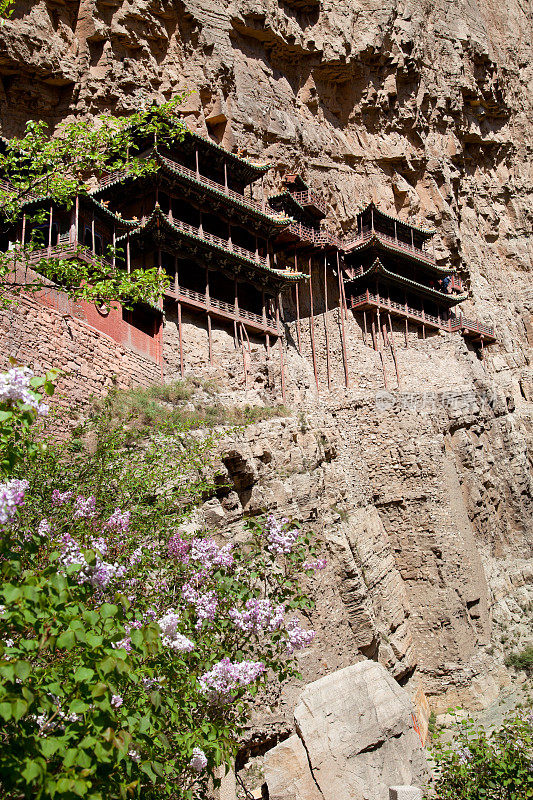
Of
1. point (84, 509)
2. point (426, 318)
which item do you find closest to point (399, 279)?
point (426, 318)

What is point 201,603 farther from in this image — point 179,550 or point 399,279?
point 399,279

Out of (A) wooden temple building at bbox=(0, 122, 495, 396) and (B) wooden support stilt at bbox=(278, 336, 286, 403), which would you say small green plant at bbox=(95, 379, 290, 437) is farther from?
(B) wooden support stilt at bbox=(278, 336, 286, 403)

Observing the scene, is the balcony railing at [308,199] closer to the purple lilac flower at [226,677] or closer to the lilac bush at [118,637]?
the lilac bush at [118,637]

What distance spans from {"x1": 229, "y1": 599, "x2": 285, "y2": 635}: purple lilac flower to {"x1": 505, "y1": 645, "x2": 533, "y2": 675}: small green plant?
18.4m

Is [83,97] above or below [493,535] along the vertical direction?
above

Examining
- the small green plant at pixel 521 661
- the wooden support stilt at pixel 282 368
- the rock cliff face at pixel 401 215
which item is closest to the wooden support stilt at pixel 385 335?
the rock cliff face at pixel 401 215

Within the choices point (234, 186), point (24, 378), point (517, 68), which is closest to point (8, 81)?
point (234, 186)

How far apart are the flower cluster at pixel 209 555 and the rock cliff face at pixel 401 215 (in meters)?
5.45

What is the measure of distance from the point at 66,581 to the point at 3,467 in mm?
1051

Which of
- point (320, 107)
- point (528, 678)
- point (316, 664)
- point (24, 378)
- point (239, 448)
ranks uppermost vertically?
point (320, 107)

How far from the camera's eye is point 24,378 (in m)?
5.05

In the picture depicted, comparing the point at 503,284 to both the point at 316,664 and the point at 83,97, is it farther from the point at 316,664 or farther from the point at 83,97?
the point at 316,664

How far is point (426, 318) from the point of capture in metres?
41.6

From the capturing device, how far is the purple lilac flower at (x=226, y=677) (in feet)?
22.0
